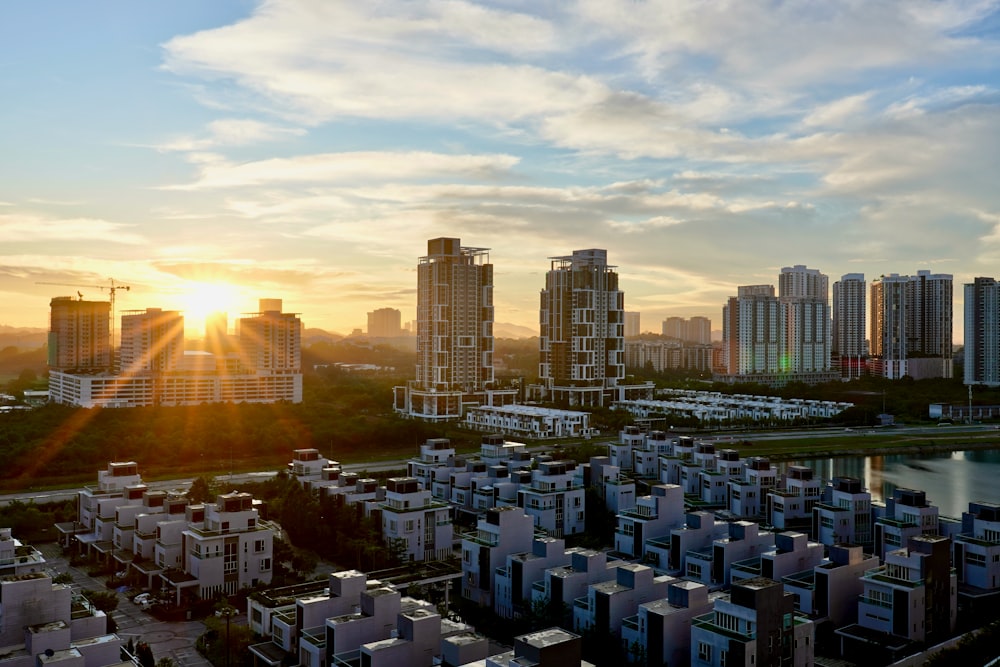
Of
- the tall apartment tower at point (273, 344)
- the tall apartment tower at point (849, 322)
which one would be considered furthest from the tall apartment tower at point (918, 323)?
the tall apartment tower at point (273, 344)

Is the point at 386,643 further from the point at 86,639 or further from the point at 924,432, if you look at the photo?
the point at 924,432

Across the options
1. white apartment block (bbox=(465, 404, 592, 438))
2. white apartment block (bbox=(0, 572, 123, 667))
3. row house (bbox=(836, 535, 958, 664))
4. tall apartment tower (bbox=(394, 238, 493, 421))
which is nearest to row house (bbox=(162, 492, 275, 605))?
white apartment block (bbox=(0, 572, 123, 667))

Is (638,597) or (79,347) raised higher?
(79,347)

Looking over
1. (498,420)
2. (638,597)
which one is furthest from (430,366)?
(638,597)

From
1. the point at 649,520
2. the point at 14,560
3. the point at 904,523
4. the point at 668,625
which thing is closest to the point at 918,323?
the point at 904,523

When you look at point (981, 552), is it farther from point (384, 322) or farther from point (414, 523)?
point (384, 322)

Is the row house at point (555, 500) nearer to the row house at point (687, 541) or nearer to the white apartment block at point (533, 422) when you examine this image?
the row house at point (687, 541)
